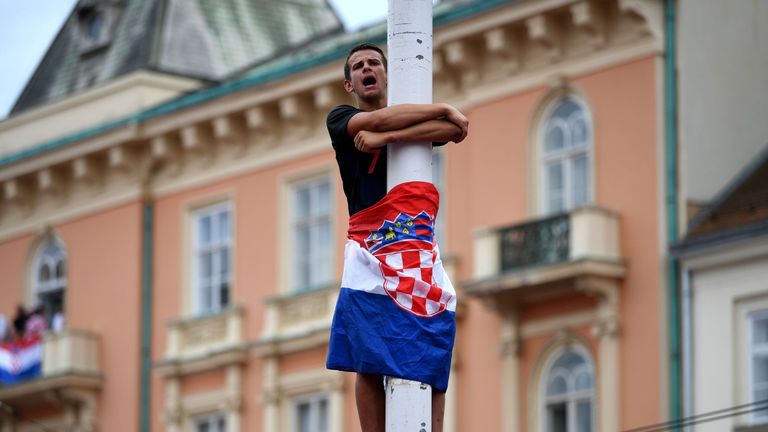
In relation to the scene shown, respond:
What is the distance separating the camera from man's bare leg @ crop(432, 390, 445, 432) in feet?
33.9

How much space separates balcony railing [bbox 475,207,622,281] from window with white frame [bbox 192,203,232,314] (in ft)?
22.7

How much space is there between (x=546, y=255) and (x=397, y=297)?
20.1 metres

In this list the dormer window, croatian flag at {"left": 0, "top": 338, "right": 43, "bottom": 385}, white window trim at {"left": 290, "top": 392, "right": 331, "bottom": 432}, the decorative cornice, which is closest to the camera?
the decorative cornice

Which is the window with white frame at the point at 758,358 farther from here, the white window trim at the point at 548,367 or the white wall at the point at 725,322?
the white window trim at the point at 548,367

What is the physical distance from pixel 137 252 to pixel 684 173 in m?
11.9

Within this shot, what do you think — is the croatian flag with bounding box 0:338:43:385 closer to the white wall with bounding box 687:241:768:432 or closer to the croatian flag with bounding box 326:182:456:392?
the white wall with bounding box 687:241:768:432

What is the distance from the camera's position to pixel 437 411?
10.4 metres

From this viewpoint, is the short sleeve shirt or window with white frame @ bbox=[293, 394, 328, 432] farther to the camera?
window with white frame @ bbox=[293, 394, 328, 432]

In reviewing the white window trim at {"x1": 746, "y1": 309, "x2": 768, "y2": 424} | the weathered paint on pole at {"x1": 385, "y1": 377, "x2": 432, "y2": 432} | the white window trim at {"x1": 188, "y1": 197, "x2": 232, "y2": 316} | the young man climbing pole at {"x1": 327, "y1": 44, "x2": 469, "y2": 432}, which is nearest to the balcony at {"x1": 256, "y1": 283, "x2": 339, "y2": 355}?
the white window trim at {"x1": 188, "y1": 197, "x2": 232, "y2": 316}

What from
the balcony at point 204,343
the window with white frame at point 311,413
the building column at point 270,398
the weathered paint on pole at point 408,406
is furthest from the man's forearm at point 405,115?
the balcony at point 204,343

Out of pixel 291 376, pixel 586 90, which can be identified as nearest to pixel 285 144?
pixel 291 376

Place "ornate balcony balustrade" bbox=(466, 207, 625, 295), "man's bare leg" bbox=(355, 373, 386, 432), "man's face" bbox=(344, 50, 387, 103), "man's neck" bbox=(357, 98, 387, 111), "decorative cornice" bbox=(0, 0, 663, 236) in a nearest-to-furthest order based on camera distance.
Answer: "man's bare leg" bbox=(355, 373, 386, 432) → "man's face" bbox=(344, 50, 387, 103) → "man's neck" bbox=(357, 98, 387, 111) → "ornate balcony balustrade" bbox=(466, 207, 625, 295) → "decorative cornice" bbox=(0, 0, 663, 236)

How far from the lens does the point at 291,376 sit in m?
35.6

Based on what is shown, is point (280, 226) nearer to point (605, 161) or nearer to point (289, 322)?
point (289, 322)
